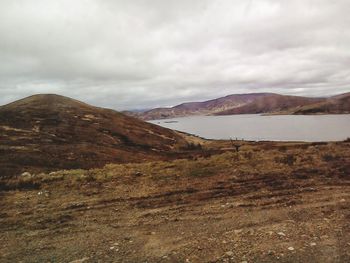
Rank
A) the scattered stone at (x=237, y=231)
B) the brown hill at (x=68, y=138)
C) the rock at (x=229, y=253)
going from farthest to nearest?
the brown hill at (x=68, y=138) < the scattered stone at (x=237, y=231) < the rock at (x=229, y=253)

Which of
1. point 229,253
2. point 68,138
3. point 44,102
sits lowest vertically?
point 229,253

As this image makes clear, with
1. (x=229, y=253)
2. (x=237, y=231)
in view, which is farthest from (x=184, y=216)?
(x=229, y=253)

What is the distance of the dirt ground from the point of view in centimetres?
909

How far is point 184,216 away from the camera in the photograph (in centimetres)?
1202

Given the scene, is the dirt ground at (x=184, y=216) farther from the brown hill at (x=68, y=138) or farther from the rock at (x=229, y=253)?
the brown hill at (x=68, y=138)

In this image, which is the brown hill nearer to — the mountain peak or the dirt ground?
the mountain peak

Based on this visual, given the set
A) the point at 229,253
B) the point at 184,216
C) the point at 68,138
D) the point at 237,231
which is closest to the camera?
the point at 229,253

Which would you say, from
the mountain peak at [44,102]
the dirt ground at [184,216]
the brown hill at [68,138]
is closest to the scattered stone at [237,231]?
the dirt ground at [184,216]

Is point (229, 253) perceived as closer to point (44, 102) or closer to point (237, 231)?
point (237, 231)

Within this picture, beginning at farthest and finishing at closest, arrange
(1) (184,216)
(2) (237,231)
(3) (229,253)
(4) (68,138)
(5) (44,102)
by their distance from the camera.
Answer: (5) (44,102)
(4) (68,138)
(1) (184,216)
(2) (237,231)
(3) (229,253)

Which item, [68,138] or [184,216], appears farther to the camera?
[68,138]

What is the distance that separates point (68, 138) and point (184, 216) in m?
49.7

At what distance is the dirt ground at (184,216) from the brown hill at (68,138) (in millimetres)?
12833

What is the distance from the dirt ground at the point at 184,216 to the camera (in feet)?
29.8
